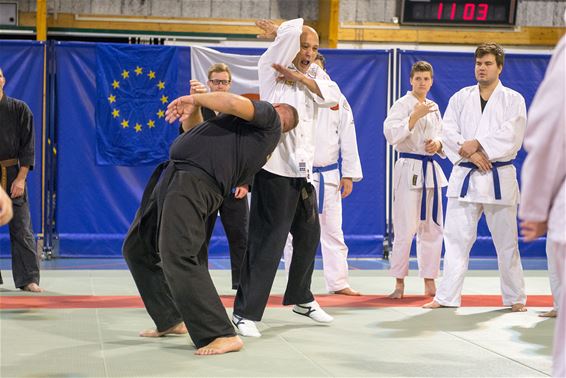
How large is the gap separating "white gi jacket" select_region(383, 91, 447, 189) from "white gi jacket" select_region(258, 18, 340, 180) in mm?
1289

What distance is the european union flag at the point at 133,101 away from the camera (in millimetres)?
8625

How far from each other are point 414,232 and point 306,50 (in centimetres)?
200

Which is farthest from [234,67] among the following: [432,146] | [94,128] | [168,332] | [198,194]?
[198,194]

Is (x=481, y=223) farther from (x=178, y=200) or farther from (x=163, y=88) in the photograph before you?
(x=178, y=200)

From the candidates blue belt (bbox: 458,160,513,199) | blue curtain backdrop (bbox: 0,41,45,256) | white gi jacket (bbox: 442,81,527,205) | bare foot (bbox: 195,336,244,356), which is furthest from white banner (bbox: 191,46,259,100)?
bare foot (bbox: 195,336,244,356)

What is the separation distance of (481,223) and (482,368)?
5.41 meters

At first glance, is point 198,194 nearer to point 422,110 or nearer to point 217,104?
point 217,104

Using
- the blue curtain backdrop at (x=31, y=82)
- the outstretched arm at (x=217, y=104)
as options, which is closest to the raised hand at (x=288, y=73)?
the outstretched arm at (x=217, y=104)

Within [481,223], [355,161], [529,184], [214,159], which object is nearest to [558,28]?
[481,223]

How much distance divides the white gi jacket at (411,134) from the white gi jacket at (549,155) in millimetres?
3759

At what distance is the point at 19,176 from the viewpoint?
6.39 meters

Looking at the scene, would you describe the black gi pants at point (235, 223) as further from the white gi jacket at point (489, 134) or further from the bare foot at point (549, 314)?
the bare foot at point (549, 314)

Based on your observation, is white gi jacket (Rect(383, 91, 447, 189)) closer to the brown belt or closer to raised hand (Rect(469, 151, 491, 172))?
raised hand (Rect(469, 151, 491, 172))

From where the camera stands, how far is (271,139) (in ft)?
14.2
